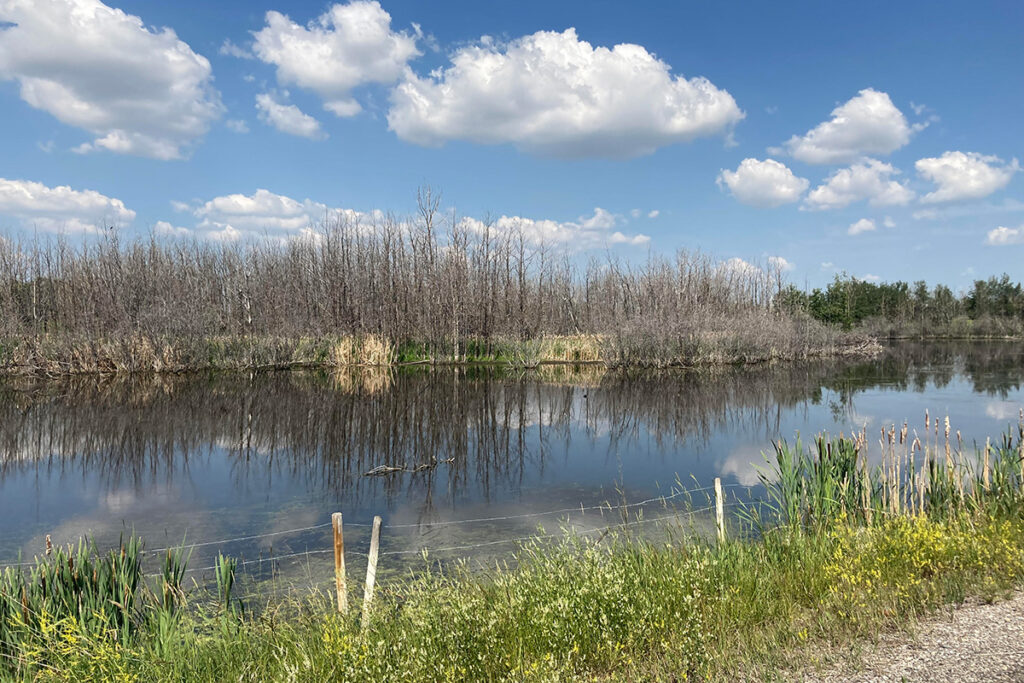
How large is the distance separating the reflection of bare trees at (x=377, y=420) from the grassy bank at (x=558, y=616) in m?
4.79

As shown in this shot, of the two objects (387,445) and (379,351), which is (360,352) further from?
(387,445)

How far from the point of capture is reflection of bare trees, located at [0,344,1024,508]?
10969 mm

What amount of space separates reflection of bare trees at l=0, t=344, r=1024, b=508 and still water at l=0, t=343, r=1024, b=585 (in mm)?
73

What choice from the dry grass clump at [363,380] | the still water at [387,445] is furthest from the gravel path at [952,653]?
the dry grass clump at [363,380]

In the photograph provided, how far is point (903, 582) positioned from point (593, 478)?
588 cm

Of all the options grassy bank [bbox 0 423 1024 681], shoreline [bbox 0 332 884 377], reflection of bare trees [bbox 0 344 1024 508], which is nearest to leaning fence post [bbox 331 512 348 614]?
grassy bank [bbox 0 423 1024 681]

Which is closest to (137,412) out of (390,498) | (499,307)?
(390,498)

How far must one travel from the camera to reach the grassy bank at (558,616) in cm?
372

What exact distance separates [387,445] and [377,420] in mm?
2583

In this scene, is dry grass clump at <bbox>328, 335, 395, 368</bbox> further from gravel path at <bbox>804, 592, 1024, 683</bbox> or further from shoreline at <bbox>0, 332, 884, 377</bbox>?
gravel path at <bbox>804, 592, 1024, 683</bbox>

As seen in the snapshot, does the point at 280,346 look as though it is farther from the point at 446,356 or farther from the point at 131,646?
the point at 131,646

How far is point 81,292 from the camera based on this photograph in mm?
27516

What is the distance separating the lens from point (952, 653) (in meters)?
3.74

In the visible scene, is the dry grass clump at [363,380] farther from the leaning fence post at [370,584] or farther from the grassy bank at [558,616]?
the leaning fence post at [370,584]
